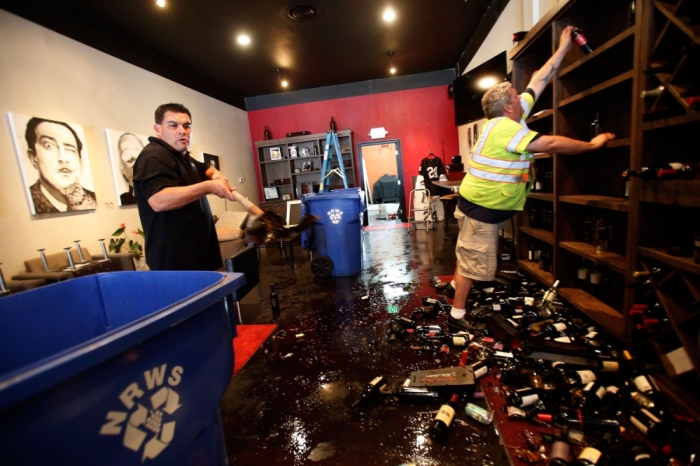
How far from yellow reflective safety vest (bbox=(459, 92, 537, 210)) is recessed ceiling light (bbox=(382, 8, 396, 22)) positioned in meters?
3.28

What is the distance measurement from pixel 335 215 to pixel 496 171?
2107 millimetres

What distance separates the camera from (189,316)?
69cm

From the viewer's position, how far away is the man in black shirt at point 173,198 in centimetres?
154

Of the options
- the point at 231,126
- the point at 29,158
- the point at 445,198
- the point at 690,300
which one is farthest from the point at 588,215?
the point at 231,126

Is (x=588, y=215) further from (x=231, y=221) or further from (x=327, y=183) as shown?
(x=327, y=183)

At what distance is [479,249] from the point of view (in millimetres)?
2203

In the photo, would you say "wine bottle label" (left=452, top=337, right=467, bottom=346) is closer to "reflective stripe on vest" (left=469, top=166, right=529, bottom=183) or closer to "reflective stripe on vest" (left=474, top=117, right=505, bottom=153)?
"reflective stripe on vest" (left=469, top=166, right=529, bottom=183)

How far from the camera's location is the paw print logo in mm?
3805

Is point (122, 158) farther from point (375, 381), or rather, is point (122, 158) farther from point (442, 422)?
point (442, 422)

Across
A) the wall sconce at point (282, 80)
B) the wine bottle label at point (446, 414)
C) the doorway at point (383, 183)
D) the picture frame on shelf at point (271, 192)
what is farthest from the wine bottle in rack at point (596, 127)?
the picture frame on shelf at point (271, 192)

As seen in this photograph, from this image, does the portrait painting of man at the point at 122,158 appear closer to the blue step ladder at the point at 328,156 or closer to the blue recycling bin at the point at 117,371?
the blue step ladder at the point at 328,156

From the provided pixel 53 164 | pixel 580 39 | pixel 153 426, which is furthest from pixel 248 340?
pixel 580 39

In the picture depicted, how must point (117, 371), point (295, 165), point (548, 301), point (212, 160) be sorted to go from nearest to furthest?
point (117, 371), point (548, 301), point (212, 160), point (295, 165)

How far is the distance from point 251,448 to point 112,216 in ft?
12.5
